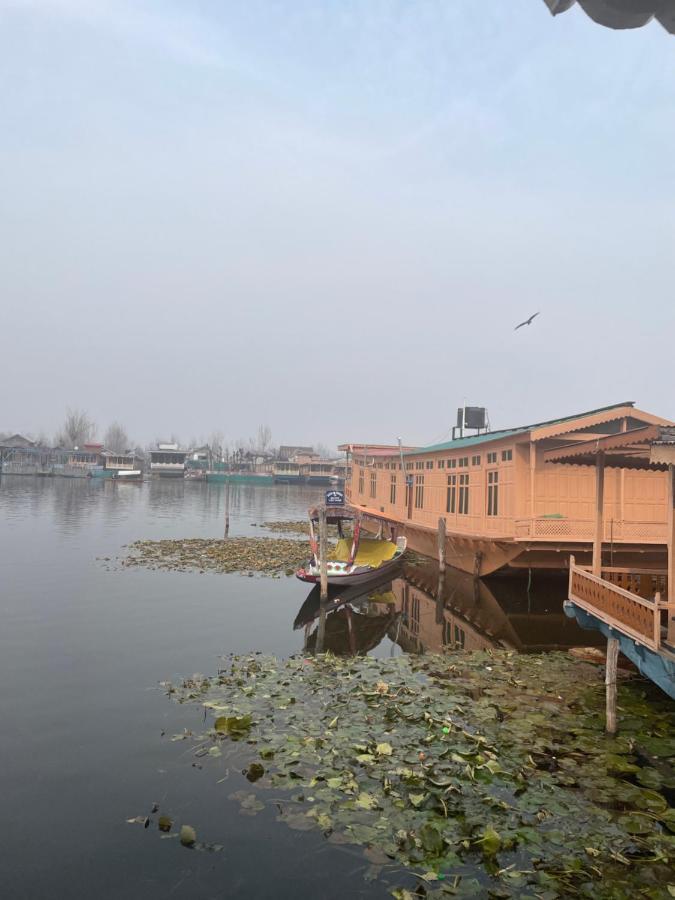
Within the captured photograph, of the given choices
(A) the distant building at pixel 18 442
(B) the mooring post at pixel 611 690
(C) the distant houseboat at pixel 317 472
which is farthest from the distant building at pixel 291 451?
(B) the mooring post at pixel 611 690

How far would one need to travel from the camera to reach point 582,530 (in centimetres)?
1775

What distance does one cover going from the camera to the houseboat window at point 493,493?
2020 cm

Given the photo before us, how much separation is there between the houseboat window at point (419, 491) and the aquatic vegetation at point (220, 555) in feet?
18.9

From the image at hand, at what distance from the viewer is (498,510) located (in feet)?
65.3

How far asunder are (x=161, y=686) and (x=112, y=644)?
3063mm

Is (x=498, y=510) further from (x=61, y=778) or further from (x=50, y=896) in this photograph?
(x=50, y=896)

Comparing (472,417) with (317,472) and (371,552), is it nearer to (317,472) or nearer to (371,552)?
(371,552)

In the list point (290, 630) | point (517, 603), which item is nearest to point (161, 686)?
point (290, 630)

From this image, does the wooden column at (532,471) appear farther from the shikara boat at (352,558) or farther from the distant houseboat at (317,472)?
the distant houseboat at (317,472)

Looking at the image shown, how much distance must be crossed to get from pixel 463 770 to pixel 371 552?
1466cm

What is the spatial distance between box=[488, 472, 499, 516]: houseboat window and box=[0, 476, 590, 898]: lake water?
2690 mm

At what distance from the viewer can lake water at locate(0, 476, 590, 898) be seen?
5.62 metres

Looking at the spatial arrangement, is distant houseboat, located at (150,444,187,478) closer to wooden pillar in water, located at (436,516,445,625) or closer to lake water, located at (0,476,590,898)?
lake water, located at (0,476,590,898)

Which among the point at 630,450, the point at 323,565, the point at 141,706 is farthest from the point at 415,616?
the point at 141,706
